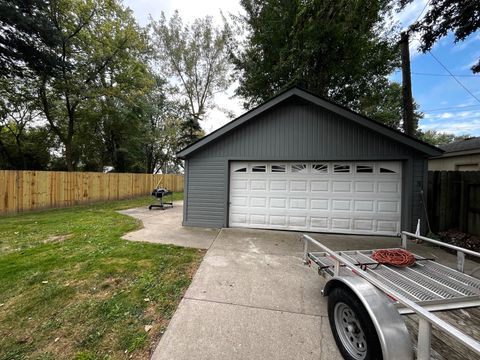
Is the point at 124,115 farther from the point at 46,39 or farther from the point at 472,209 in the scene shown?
the point at 472,209

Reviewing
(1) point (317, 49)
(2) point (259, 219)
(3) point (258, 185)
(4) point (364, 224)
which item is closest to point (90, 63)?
(1) point (317, 49)

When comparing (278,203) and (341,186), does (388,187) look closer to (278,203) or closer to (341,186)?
(341,186)

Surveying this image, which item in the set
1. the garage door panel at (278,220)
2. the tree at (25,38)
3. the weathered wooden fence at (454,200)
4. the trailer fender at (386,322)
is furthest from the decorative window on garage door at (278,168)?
the tree at (25,38)

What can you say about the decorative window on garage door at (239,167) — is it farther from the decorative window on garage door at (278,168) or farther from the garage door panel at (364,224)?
the garage door panel at (364,224)

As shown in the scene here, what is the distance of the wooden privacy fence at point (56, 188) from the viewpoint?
8.30m

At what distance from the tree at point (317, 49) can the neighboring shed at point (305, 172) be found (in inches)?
183

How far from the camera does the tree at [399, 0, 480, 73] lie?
205 inches

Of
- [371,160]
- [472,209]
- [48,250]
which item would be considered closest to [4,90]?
[48,250]

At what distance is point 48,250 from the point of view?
4.60 metres

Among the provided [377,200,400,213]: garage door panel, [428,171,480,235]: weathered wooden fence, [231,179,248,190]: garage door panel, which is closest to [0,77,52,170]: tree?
[231,179,248,190]: garage door panel

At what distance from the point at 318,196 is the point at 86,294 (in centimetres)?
570

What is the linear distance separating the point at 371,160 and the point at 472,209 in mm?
2658

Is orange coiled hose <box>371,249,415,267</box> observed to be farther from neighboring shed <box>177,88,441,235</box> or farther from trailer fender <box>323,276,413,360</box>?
neighboring shed <box>177,88,441,235</box>

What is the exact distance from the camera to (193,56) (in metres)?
19.2
